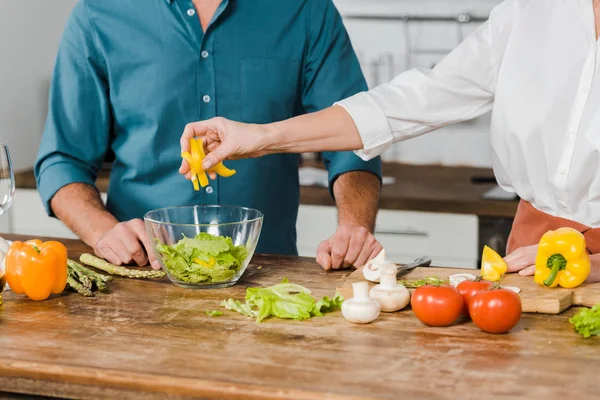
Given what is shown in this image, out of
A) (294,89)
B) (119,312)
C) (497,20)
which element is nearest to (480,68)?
(497,20)

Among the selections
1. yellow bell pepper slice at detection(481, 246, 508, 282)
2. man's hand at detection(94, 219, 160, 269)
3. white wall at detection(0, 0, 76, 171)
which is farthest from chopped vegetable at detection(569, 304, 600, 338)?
white wall at detection(0, 0, 76, 171)

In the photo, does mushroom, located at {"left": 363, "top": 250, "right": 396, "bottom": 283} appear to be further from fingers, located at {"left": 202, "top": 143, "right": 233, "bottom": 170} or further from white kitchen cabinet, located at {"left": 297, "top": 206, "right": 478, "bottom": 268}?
white kitchen cabinet, located at {"left": 297, "top": 206, "right": 478, "bottom": 268}

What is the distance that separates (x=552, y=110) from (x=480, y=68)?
0.19 meters

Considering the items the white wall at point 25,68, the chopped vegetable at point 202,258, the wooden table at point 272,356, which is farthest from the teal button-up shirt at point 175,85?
the white wall at point 25,68

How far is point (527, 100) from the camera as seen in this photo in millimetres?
1945

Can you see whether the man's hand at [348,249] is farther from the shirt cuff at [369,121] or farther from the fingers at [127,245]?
the fingers at [127,245]

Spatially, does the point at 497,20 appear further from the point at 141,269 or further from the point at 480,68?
the point at 141,269

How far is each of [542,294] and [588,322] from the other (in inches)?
7.8

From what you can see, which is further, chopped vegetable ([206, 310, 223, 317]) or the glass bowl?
the glass bowl

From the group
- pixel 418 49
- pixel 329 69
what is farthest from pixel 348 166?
pixel 418 49

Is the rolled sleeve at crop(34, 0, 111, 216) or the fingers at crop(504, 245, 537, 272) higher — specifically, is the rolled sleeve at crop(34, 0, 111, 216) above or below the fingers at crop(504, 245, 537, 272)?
above

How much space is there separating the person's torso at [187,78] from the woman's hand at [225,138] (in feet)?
1.42

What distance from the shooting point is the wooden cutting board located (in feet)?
5.22

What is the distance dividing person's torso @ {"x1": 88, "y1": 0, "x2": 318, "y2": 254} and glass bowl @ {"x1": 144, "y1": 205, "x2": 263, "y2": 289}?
443 mm
